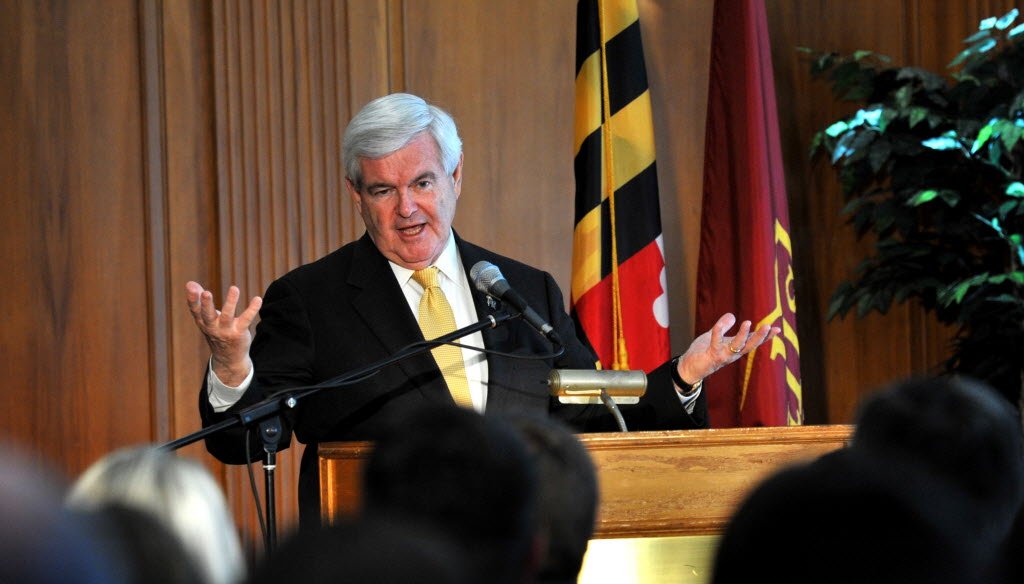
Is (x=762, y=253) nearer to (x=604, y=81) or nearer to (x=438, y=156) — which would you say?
(x=604, y=81)

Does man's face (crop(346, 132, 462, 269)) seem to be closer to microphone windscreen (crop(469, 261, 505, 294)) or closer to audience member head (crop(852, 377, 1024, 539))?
microphone windscreen (crop(469, 261, 505, 294))

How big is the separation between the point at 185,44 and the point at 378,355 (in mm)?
2098

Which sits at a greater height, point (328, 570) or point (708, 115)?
point (708, 115)

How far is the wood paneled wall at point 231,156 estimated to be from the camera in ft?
14.0

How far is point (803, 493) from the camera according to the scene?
58 cm

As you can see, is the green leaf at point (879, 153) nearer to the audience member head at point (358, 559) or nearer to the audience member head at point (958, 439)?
the audience member head at point (958, 439)

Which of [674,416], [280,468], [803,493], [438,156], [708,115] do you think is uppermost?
[708,115]

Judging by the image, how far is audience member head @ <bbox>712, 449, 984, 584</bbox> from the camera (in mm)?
562

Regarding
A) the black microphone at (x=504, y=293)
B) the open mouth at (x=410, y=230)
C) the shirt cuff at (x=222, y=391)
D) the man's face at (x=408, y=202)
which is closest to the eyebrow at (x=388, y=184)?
the man's face at (x=408, y=202)

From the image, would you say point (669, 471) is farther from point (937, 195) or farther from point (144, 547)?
point (937, 195)

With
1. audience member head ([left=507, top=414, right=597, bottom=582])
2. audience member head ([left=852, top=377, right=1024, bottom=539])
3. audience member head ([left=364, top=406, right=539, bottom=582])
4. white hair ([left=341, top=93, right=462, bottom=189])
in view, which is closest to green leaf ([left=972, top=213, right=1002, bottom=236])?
white hair ([left=341, top=93, right=462, bottom=189])

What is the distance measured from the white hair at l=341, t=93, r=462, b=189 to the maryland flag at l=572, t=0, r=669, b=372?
156 centimetres

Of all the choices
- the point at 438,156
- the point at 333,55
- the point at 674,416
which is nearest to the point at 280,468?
the point at 333,55

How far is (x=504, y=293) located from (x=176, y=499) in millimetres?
1816
